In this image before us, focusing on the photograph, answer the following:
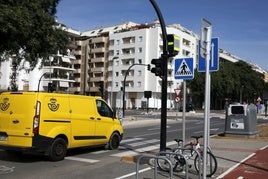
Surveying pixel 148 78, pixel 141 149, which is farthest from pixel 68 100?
pixel 148 78

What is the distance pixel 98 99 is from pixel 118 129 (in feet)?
5.31

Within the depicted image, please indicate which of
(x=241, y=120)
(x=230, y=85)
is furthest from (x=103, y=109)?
(x=230, y=85)

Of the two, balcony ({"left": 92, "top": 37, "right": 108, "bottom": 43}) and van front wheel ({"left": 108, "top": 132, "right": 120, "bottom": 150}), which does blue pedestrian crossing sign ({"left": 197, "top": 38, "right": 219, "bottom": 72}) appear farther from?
balcony ({"left": 92, "top": 37, "right": 108, "bottom": 43})

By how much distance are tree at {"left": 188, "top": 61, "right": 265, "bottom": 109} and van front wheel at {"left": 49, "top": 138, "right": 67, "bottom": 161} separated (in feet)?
244

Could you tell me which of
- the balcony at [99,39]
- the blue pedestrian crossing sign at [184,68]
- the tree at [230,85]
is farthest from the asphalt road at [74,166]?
the balcony at [99,39]

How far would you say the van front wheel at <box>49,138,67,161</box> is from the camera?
1219 centimetres

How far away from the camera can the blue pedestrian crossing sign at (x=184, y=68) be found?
12023 mm

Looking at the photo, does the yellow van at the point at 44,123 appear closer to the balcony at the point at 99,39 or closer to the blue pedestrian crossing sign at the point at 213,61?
the blue pedestrian crossing sign at the point at 213,61

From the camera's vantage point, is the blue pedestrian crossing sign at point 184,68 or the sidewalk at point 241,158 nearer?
the sidewalk at point 241,158

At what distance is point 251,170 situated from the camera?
10922mm

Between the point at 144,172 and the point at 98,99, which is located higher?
the point at 98,99

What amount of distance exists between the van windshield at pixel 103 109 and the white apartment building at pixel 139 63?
264 ft

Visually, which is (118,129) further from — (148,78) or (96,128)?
(148,78)

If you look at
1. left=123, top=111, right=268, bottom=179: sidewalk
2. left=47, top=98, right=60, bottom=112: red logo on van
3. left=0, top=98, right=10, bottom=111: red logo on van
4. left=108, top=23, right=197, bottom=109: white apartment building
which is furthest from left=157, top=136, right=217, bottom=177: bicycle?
left=108, top=23, right=197, bottom=109: white apartment building
